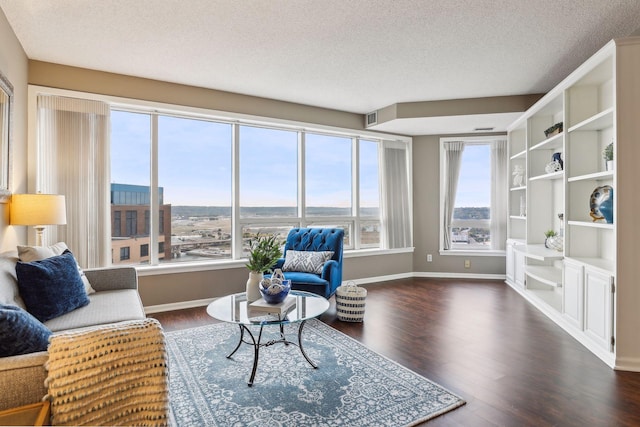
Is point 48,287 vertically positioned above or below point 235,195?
below

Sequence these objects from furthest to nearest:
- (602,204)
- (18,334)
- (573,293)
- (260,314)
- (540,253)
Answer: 1. (540,253)
2. (573,293)
3. (602,204)
4. (260,314)
5. (18,334)

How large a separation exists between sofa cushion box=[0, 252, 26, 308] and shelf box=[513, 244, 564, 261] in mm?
4360

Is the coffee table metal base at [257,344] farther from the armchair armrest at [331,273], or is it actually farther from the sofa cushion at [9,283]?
the sofa cushion at [9,283]

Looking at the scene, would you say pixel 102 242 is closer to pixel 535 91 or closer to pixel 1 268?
pixel 1 268

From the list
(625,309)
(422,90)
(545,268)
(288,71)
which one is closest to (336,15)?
(288,71)

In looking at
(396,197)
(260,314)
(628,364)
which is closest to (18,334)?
(260,314)

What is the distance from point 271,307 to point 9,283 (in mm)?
1560

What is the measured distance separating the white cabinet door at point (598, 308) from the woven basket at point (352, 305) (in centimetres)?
188

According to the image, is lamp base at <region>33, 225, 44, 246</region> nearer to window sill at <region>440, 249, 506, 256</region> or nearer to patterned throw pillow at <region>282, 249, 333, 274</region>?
patterned throw pillow at <region>282, 249, 333, 274</region>

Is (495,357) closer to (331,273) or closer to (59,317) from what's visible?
(331,273)

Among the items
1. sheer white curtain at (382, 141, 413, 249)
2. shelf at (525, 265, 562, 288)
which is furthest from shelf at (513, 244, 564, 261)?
sheer white curtain at (382, 141, 413, 249)

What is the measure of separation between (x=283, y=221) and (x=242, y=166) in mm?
943

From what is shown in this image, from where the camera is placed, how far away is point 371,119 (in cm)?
551

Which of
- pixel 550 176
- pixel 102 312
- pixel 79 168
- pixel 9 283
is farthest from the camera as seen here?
pixel 550 176
